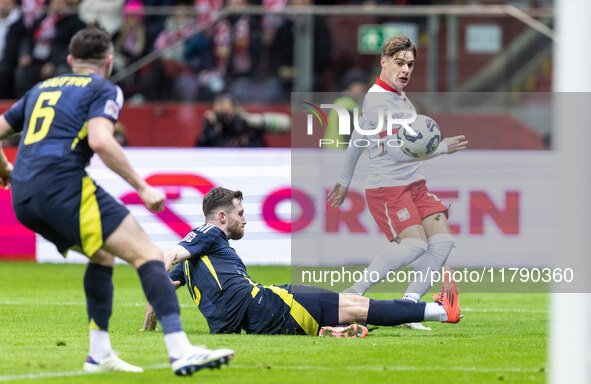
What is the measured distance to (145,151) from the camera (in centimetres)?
1464

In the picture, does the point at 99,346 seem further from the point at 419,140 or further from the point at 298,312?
the point at 419,140

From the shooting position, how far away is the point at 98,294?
625 centimetres

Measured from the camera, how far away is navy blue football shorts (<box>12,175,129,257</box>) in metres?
5.80

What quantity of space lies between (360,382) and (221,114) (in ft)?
31.6

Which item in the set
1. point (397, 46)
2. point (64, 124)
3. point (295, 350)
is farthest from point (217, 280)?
point (397, 46)

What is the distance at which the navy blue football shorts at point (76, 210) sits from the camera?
5.80 meters

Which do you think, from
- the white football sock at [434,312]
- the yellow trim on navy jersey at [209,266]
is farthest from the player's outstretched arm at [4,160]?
the white football sock at [434,312]

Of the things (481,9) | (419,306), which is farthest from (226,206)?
(481,9)

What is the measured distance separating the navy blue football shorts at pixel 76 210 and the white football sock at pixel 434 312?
274 cm

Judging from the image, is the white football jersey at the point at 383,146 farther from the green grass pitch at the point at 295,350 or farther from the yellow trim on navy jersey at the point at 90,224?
the yellow trim on navy jersey at the point at 90,224

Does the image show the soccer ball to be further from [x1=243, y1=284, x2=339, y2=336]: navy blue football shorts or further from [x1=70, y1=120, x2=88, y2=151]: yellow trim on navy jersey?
[x1=70, y1=120, x2=88, y2=151]: yellow trim on navy jersey

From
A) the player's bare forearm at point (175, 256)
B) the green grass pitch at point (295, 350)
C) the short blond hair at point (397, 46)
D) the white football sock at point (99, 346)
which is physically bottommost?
the green grass pitch at point (295, 350)

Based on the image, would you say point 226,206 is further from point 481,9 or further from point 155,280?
point 481,9

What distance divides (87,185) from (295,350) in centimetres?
204
